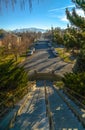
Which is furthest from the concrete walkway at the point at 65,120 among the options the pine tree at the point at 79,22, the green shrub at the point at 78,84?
the pine tree at the point at 79,22

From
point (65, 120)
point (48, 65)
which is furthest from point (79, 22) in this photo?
point (48, 65)

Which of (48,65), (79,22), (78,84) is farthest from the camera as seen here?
(48,65)

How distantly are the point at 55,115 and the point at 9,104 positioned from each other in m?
4.52

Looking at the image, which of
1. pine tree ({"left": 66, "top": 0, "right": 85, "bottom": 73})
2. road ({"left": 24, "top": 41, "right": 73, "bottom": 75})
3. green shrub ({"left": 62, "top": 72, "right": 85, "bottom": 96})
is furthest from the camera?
road ({"left": 24, "top": 41, "right": 73, "bottom": 75})

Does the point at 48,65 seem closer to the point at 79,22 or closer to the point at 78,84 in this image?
the point at 79,22

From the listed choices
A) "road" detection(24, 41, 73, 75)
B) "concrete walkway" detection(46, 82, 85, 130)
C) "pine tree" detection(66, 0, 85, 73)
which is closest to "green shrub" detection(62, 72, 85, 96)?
"concrete walkway" detection(46, 82, 85, 130)

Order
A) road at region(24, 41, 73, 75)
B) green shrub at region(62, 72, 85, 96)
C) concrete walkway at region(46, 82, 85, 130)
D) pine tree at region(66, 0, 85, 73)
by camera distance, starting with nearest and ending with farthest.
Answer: concrete walkway at region(46, 82, 85, 130)
green shrub at region(62, 72, 85, 96)
pine tree at region(66, 0, 85, 73)
road at region(24, 41, 73, 75)

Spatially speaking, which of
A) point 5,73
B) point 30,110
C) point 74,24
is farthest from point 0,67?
point 74,24

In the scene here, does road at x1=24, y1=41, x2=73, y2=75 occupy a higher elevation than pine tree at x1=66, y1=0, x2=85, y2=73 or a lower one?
lower

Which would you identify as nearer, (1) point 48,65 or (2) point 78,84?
(2) point 78,84

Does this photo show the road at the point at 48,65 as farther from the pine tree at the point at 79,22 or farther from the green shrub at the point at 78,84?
the green shrub at the point at 78,84

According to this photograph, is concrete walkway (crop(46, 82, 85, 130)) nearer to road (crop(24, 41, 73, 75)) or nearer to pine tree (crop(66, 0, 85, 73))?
pine tree (crop(66, 0, 85, 73))

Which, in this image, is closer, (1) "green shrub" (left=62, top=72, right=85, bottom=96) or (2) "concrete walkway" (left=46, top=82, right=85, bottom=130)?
(2) "concrete walkway" (left=46, top=82, right=85, bottom=130)

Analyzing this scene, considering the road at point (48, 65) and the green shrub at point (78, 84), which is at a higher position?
the green shrub at point (78, 84)
